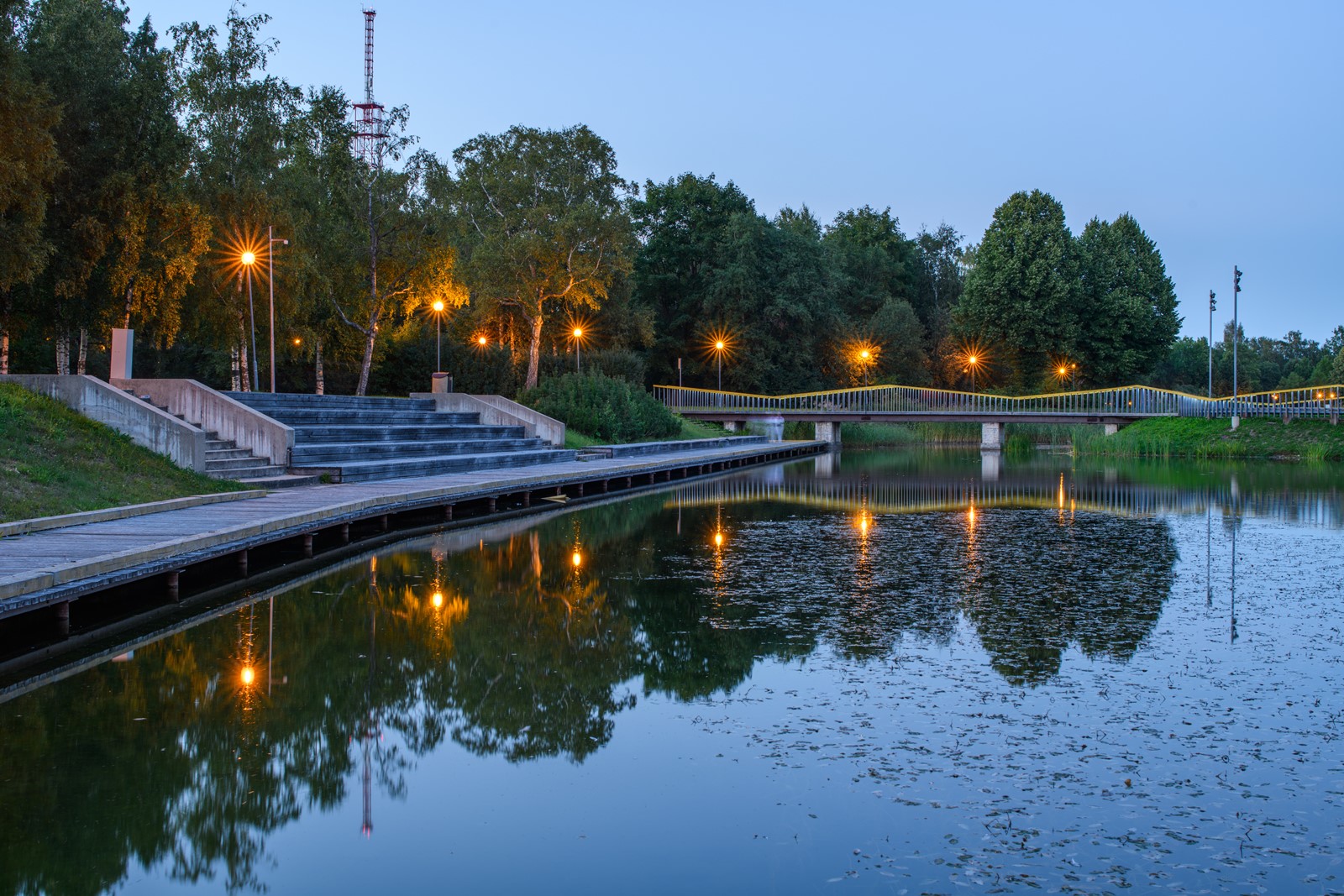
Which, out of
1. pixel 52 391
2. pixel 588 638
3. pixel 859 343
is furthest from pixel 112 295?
pixel 859 343

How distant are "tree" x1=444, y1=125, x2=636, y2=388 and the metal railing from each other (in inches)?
336

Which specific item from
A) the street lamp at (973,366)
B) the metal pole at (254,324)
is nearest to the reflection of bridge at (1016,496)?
the metal pole at (254,324)

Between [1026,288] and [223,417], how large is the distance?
5105 cm

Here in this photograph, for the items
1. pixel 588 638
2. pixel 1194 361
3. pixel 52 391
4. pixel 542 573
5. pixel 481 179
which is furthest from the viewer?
pixel 1194 361

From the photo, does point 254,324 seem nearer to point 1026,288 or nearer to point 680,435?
point 680,435

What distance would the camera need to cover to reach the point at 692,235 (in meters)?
64.3

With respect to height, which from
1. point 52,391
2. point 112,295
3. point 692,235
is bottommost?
point 52,391

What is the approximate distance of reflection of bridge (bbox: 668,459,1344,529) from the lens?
2095cm

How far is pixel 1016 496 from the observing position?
966 inches

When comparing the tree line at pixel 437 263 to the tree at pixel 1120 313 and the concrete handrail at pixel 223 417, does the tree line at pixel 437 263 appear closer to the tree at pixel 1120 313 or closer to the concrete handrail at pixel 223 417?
the tree at pixel 1120 313

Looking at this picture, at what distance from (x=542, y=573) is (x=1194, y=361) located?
90.6 m

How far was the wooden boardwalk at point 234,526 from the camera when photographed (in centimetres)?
954

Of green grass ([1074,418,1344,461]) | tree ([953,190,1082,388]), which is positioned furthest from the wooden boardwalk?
tree ([953,190,1082,388])

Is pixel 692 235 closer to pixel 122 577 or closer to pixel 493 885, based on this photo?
pixel 122 577
